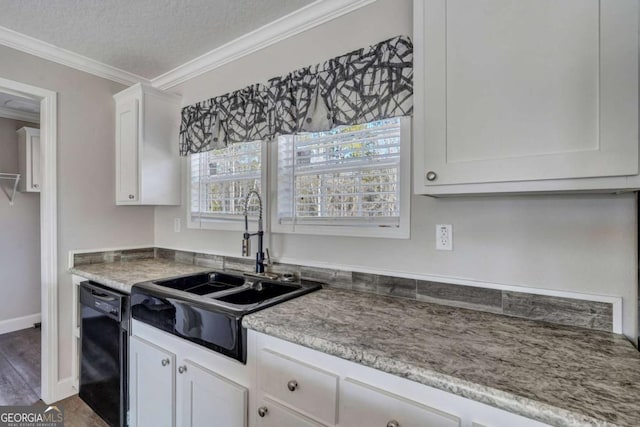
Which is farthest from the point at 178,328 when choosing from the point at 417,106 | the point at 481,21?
the point at 481,21

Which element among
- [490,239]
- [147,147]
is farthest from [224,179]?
[490,239]

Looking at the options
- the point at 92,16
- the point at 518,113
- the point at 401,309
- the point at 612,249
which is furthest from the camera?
the point at 92,16

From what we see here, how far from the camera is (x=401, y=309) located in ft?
4.58

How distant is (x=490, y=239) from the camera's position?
137 cm

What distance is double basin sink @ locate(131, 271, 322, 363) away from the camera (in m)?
1.30

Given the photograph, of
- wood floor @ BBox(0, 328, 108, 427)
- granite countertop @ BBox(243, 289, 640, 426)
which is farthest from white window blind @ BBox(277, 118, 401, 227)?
wood floor @ BBox(0, 328, 108, 427)

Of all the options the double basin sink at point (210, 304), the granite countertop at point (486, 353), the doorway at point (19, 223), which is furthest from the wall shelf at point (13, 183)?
the granite countertop at point (486, 353)

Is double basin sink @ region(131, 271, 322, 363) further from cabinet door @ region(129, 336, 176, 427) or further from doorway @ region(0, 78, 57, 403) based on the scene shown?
doorway @ region(0, 78, 57, 403)

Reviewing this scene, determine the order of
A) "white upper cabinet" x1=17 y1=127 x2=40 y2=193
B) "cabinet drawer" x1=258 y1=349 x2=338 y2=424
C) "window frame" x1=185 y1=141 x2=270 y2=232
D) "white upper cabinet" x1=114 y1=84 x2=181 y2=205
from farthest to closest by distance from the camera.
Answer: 1. "white upper cabinet" x1=17 y1=127 x2=40 y2=193
2. "white upper cabinet" x1=114 y1=84 x2=181 y2=205
3. "window frame" x1=185 y1=141 x2=270 y2=232
4. "cabinet drawer" x1=258 y1=349 x2=338 y2=424

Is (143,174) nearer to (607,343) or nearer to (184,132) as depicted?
(184,132)

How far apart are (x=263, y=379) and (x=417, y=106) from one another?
3.90ft

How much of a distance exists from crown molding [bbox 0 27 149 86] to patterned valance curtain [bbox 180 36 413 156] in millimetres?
906

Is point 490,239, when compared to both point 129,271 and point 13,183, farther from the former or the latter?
point 13,183

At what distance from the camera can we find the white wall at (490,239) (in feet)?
3.77
